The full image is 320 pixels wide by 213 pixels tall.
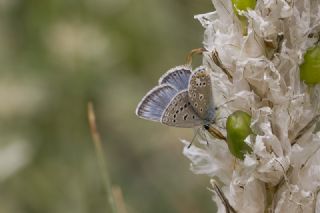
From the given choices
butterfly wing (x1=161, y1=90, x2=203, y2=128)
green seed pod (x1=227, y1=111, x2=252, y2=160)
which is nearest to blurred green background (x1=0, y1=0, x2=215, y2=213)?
butterfly wing (x1=161, y1=90, x2=203, y2=128)

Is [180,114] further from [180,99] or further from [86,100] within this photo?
[86,100]

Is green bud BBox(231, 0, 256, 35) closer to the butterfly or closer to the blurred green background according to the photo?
the butterfly

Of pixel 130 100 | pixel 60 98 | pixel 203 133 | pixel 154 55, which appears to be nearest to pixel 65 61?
pixel 60 98

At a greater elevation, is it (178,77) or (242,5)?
(242,5)

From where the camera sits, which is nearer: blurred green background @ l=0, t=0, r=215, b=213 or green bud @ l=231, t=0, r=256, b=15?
green bud @ l=231, t=0, r=256, b=15

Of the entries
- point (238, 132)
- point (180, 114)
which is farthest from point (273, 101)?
point (180, 114)

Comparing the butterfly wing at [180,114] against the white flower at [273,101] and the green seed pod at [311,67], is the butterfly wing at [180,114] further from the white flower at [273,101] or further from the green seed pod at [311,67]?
the green seed pod at [311,67]
